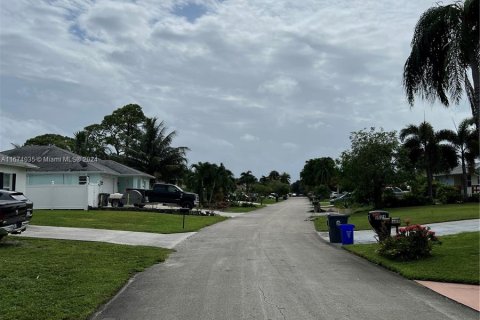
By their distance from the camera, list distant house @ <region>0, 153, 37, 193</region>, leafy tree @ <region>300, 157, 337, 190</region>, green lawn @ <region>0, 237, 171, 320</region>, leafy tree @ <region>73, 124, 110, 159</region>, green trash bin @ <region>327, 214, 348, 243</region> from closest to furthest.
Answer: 1. green lawn @ <region>0, 237, 171, 320</region>
2. green trash bin @ <region>327, 214, 348, 243</region>
3. distant house @ <region>0, 153, 37, 193</region>
4. leafy tree @ <region>73, 124, 110, 159</region>
5. leafy tree @ <region>300, 157, 337, 190</region>

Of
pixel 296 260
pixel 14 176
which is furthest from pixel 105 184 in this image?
pixel 296 260

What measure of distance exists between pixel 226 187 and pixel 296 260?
4211 centimetres

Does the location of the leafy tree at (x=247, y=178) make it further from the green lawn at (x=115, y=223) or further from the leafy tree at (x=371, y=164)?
the green lawn at (x=115, y=223)

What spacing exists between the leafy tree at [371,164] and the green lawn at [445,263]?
24656 millimetres

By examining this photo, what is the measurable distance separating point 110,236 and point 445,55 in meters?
13.7

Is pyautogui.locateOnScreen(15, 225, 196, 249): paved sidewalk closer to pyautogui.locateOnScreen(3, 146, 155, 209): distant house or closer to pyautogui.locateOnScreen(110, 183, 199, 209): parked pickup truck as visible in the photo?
pyautogui.locateOnScreen(3, 146, 155, 209): distant house

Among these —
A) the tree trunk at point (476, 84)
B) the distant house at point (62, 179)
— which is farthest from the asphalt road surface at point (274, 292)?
the distant house at point (62, 179)

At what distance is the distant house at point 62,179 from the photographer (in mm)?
33250

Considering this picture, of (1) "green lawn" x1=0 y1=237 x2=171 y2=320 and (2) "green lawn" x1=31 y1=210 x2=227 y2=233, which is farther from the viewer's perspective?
(2) "green lawn" x1=31 y1=210 x2=227 y2=233

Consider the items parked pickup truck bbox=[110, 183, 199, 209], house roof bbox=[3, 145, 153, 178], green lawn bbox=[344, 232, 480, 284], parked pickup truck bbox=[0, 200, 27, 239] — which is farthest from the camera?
parked pickup truck bbox=[110, 183, 199, 209]

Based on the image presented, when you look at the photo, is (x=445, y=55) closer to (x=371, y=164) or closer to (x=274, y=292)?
(x=274, y=292)

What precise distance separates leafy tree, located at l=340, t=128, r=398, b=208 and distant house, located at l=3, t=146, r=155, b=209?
792 inches

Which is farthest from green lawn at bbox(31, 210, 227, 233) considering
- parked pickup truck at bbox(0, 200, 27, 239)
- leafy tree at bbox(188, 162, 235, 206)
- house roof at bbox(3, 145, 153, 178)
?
leafy tree at bbox(188, 162, 235, 206)

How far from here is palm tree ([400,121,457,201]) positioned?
43.2m
